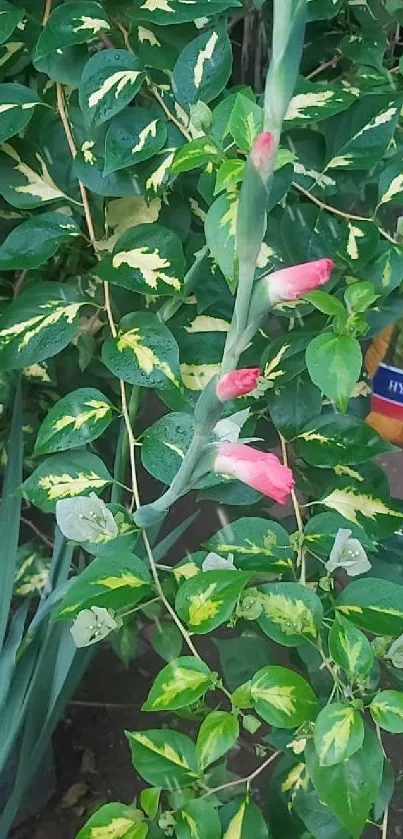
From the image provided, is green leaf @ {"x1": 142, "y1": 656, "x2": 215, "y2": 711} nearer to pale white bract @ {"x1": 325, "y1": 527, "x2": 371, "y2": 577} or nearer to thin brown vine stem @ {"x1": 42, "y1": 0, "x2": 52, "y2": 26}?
pale white bract @ {"x1": 325, "y1": 527, "x2": 371, "y2": 577}

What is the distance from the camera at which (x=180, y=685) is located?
508 mm

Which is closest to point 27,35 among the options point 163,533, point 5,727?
point 5,727

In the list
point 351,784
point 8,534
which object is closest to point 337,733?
point 351,784

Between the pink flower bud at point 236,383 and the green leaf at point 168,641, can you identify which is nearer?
the pink flower bud at point 236,383

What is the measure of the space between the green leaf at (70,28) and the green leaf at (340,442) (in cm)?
30

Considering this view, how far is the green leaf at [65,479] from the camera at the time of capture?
0.61 metres

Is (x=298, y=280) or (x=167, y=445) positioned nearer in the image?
(x=298, y=280)

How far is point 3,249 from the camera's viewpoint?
637 millimetres

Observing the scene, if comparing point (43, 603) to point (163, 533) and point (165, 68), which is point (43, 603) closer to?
point (165, 68)

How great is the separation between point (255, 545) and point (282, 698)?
0.10 metres

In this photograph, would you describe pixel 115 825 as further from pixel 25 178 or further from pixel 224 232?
pixel 25 178

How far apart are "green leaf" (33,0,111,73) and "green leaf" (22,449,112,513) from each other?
0.26 m

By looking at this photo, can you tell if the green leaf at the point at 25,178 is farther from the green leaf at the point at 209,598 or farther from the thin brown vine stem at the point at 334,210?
the green leaf at the point at 209,598

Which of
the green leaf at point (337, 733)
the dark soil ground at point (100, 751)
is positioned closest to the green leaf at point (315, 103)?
the green leaf at point (337, 733)
